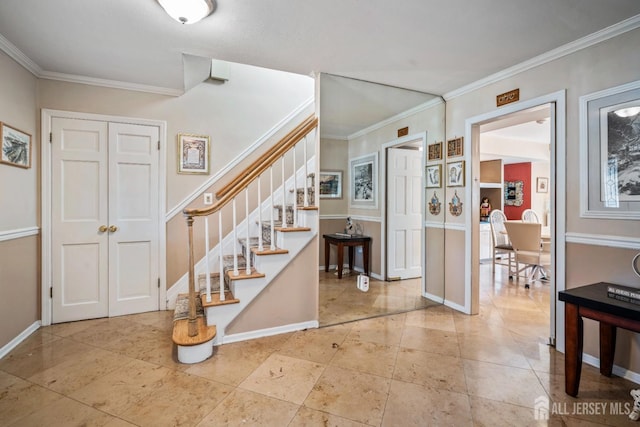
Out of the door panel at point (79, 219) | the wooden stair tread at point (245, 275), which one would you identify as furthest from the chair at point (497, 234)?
the door panel at point (79, 219)

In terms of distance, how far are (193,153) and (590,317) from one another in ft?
11.8

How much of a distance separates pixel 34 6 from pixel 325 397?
2964 mm

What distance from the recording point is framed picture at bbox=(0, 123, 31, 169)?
2282 millimetres

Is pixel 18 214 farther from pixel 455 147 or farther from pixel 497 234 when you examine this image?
pixel 497 234

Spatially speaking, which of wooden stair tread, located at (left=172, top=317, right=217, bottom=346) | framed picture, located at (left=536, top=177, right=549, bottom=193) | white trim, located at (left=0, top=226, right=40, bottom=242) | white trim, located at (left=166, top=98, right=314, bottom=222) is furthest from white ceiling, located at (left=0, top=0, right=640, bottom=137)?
framed picture, located at (left=536, top=177, right=549, bottom=193)

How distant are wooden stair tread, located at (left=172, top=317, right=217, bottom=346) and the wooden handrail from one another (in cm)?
90

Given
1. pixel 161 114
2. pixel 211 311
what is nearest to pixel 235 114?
pixel 161 114

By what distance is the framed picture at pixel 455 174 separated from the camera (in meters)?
3.19

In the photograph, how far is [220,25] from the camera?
206cm

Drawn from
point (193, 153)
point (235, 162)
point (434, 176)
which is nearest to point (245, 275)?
point (235, 162)

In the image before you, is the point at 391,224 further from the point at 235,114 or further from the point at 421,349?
the point at 235,114

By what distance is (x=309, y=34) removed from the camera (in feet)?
7.13

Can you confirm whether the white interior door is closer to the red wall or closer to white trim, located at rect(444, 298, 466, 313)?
white trim, located at rect(444, 298, 466, 313)

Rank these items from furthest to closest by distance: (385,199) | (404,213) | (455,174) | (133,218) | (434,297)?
(404,213) → (385,199) → (434,297) → (455,174) → (133,218)
